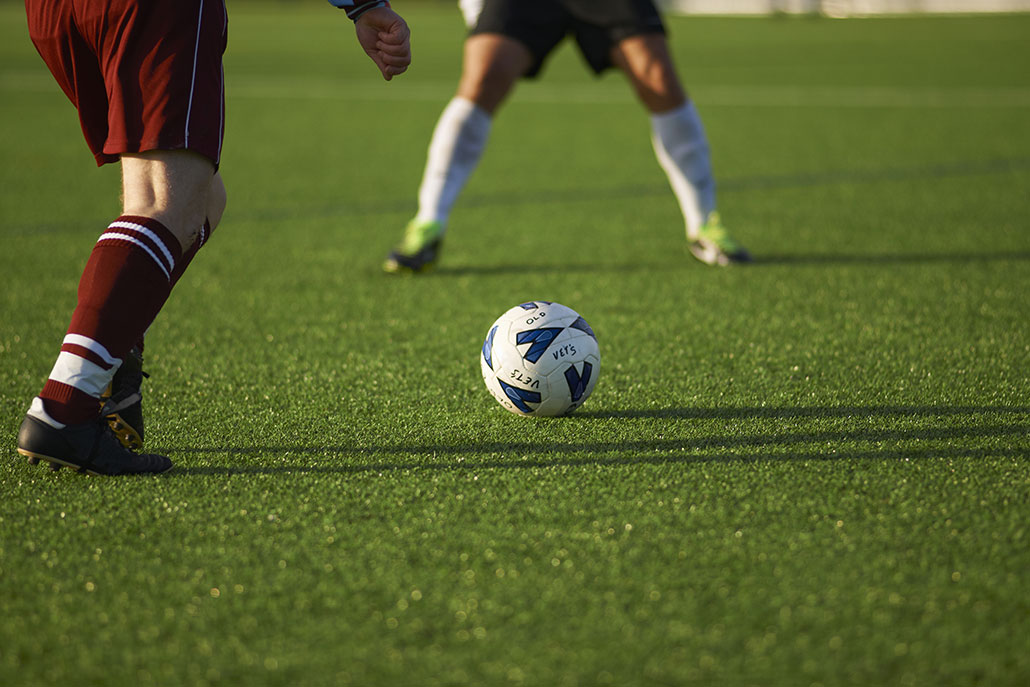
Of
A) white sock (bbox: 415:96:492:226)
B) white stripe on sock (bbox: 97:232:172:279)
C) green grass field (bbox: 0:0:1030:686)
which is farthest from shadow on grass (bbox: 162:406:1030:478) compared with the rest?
white sock (bbox: 415:96:492:226)

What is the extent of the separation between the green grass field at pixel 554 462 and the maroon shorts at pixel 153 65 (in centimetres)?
78

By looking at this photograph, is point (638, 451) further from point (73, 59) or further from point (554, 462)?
point (73, 59)

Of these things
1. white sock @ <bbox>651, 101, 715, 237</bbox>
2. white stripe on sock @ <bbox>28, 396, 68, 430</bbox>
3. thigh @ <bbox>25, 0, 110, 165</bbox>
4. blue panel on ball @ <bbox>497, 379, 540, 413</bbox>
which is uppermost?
thigh @ <bbox>25, 0, 110, 165</bbox>

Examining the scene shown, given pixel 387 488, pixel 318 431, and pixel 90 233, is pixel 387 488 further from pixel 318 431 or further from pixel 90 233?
pixel 90 233

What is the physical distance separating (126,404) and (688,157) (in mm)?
3156

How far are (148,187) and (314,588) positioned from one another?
3.33ft

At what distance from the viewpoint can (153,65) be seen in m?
2.40

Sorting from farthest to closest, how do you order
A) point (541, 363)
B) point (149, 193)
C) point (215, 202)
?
point (541, 363), point (215, 202), point (149, 193)

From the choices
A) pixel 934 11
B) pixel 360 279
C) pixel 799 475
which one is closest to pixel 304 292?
pixel 360 279

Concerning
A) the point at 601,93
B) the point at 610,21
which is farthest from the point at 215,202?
the point at 601,93

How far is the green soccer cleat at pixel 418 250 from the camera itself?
497cm

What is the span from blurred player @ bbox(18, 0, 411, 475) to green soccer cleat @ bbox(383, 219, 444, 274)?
242cm

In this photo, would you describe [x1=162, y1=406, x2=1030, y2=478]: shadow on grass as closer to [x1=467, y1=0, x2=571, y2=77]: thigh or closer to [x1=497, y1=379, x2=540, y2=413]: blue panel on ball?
[x1=497, y1=379, x2=540, y2=413]: blue panel on ball

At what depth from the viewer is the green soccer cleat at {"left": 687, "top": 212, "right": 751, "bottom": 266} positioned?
5051 millimetres
